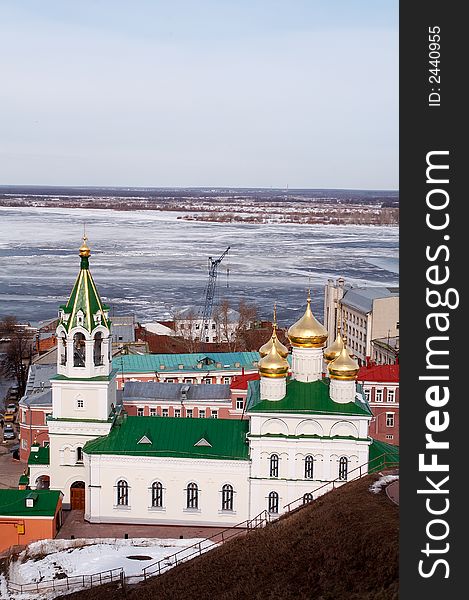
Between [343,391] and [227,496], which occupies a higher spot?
[343,391]

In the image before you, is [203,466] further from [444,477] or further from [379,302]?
[379,302]

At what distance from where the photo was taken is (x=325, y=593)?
1227cm

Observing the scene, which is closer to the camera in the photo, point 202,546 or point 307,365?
point 202,546

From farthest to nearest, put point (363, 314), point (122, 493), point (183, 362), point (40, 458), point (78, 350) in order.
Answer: point (363, 314)
point (183, 362)
point (78, 350)
point (40, 458)
point (122, 493)

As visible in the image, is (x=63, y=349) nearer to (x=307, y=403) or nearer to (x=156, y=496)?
(x=156, y=496)

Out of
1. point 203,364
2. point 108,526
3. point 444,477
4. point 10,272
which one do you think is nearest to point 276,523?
point 108,526

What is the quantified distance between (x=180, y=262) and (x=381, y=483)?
5563 cm

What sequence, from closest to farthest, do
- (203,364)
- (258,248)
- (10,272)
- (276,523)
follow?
1. (276,523)
2. (203,364)
3. (10,272)
4. (258,248)

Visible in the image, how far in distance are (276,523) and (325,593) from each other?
4.85 meters

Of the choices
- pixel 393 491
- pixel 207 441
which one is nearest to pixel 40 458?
pixel 207 441

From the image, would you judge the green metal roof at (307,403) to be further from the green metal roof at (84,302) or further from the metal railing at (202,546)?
the green metal roof at (84,302)

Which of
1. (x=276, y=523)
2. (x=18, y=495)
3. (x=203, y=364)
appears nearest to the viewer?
(x=276, y=523)

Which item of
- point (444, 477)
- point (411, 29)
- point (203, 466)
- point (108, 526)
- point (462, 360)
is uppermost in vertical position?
point (411, 29)

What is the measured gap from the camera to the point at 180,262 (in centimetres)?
7144
